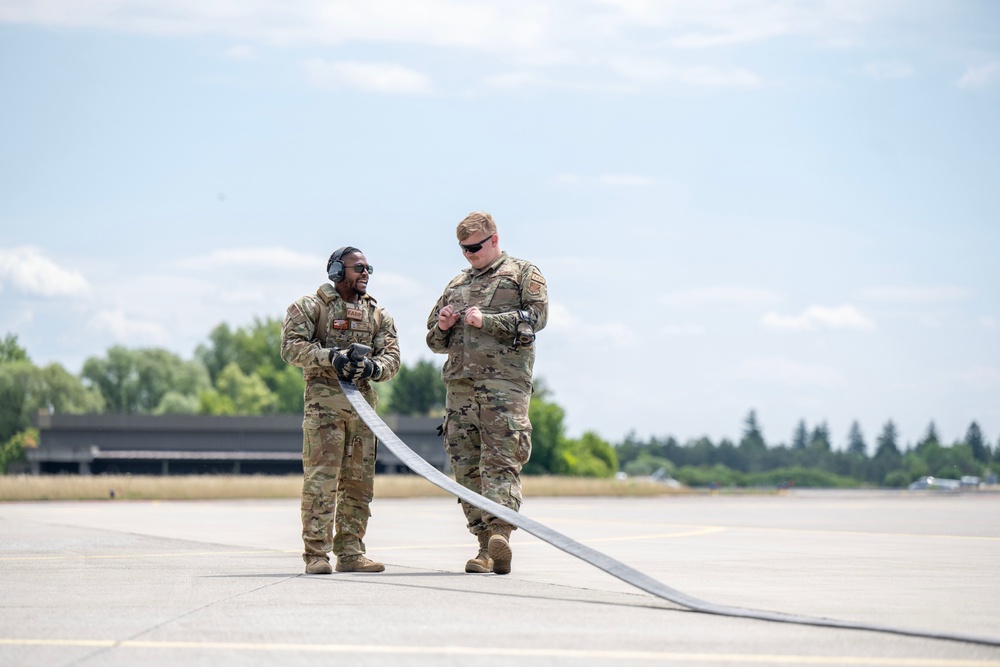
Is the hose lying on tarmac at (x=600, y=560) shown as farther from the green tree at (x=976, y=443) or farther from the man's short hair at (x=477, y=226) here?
the green tree at (x=976, y=443)

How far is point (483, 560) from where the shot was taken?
845 cm

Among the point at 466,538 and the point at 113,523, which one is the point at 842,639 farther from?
the point at 113,523

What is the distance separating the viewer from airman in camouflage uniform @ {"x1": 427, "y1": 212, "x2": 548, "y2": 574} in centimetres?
838

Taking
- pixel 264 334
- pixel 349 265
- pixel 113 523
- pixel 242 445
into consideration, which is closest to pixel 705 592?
pixel 349 265

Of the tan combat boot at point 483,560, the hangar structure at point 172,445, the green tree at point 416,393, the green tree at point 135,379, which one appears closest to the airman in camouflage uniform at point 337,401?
the tan combat boot at point 483,560

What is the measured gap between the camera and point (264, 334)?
466ft

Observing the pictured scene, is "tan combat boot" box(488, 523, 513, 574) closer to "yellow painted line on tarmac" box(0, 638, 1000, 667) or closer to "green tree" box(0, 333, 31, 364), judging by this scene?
"yellow painted line on tarmac" box(0, 638, 1000, 667)

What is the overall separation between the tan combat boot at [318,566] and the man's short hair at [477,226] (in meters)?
2.32

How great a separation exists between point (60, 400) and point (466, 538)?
304 ft

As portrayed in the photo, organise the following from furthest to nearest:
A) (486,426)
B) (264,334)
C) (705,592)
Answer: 1. (264,334)
2. (486,426)
3. (705,592)

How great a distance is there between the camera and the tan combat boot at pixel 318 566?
8.30 meters

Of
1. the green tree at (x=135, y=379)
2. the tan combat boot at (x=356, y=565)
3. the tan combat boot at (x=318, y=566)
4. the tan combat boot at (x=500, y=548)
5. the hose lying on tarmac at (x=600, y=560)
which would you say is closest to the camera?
the hose lying on tarmac at (x=600, y=560)

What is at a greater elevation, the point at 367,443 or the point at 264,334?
the point at 264,334

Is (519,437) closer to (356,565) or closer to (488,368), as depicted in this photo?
(488,368)
